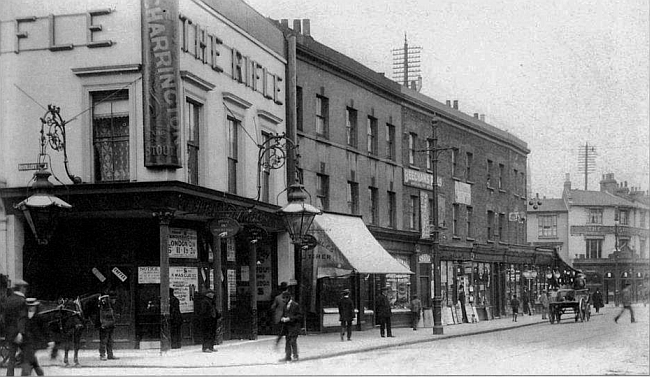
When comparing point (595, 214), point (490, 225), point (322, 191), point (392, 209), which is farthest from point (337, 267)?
point (595, 214)

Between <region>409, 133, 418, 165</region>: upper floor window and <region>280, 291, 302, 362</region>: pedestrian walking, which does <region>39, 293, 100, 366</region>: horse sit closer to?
<region>280, 291, 302, 362</region>: pedestrian walking

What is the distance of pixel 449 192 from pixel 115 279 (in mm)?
23457

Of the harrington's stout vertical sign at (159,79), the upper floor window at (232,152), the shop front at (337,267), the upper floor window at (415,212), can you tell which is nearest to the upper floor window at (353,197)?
the shop front at (337,267)

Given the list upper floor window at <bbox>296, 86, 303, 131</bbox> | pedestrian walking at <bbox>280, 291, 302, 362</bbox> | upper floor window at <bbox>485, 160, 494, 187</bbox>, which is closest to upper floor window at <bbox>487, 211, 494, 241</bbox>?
upper floor window at <bbox>485, 160, 494, 187</bbox>

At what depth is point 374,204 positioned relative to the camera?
1438 inches

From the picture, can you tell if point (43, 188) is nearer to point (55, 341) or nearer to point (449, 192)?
point (55, 341)

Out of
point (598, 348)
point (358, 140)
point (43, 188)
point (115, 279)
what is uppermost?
point (358, 140)

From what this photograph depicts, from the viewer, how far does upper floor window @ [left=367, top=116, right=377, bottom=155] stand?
36500 mm

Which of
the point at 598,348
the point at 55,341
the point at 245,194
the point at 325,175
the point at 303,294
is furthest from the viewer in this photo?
the point at 325,175

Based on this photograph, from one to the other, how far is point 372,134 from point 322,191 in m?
5.27

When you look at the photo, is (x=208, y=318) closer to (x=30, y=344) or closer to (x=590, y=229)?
(x=30, y=344)

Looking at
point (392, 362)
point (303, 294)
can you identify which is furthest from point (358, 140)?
point (392, 362)

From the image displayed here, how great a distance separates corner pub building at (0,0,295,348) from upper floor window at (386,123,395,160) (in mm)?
14094

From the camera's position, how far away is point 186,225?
947 inches
